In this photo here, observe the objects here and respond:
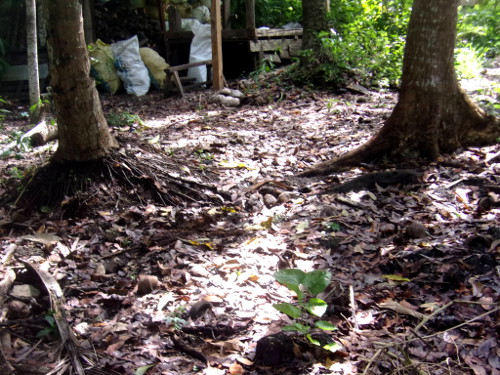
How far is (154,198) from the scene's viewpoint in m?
4.11

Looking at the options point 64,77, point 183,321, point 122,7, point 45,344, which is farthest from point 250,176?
point 122,7

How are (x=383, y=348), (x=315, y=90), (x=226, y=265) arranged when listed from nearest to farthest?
(x=383, y=348) → (x=226, y=265) → (x=315, y=90)

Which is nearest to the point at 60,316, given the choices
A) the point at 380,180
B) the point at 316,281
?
the point at 316,281

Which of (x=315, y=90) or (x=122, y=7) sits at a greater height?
(x=122, y=7)

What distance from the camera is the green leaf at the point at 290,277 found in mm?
2518

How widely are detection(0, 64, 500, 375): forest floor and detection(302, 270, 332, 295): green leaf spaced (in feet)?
0.71

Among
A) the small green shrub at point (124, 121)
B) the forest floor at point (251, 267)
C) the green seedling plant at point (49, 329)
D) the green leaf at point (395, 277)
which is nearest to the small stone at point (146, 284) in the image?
the forest floor at point (251, 267)

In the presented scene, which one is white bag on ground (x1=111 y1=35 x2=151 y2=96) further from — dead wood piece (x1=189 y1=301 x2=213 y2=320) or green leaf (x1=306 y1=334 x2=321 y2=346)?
green leaf (x1=306 y1=334 x2=321 y2=346)

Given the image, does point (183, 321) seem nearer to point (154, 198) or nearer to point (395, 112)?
point (154, 198)

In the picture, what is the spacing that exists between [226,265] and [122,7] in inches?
402

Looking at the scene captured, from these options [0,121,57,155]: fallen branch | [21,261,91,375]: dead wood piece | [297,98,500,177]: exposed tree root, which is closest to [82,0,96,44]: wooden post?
[0,121,57,155]: fallen branch

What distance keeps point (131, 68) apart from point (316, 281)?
26.6ft

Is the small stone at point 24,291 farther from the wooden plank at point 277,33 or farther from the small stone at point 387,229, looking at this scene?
the wooden plank at point 277,33

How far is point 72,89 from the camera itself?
3799mm
